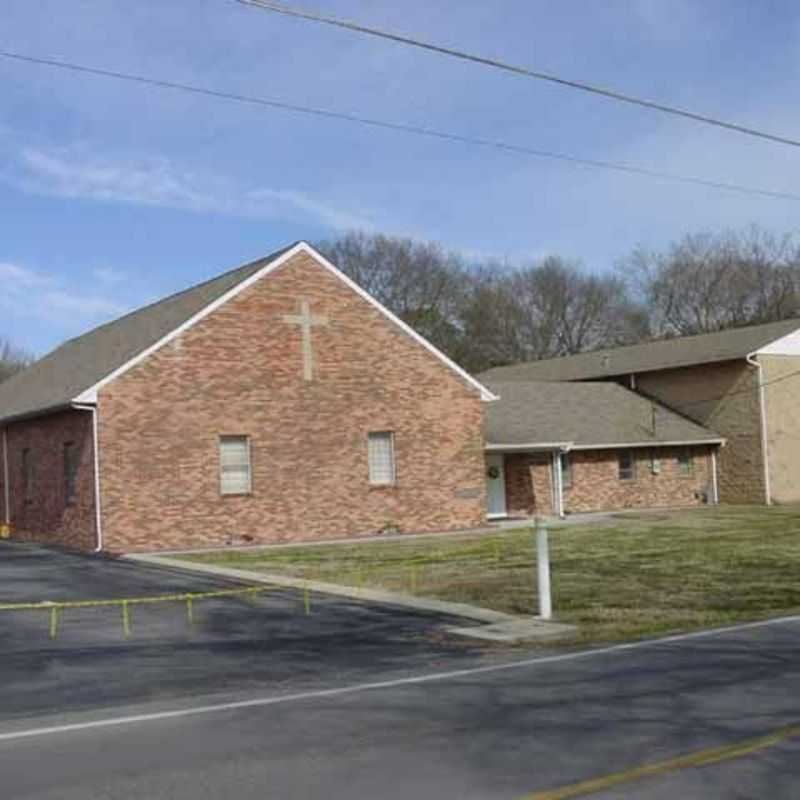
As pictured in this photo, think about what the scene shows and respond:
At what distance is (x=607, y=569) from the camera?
835 inches

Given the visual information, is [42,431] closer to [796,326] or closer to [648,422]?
[648,422]

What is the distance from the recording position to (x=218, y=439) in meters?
30.2

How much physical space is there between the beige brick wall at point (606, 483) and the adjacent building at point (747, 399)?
1007 millimetres

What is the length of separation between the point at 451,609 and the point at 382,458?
16.5 m

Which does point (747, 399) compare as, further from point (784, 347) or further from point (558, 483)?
point (558, 483)

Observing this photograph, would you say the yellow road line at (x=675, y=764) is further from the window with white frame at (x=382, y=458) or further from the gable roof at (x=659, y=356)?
the gable roof at (x=659, y=356)

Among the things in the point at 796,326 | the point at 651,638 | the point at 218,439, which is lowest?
the point at 651,638

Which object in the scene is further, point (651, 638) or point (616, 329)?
point (616, 329)

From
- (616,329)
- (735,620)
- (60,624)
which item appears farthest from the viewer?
(616,329)

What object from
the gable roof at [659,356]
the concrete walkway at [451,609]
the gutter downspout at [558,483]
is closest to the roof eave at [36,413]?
the concrete walkway at [451,609]

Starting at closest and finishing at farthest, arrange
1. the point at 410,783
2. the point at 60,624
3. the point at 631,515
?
1. the point at 410,783
2. the point at 60,624
3. the point at 631,515

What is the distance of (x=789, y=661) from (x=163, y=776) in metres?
6.28

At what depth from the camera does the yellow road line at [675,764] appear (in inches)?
264

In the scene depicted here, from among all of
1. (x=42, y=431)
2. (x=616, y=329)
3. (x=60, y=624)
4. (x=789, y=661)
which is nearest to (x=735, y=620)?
(x=789, y=661)
